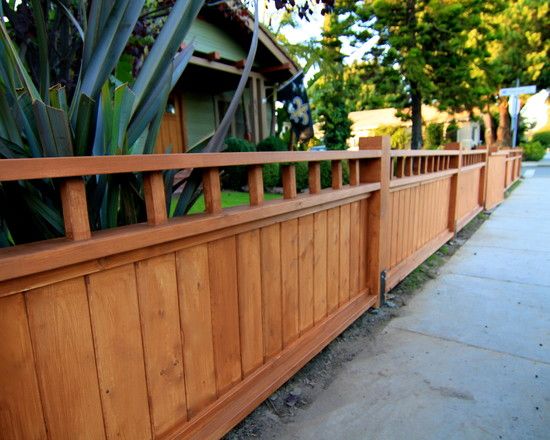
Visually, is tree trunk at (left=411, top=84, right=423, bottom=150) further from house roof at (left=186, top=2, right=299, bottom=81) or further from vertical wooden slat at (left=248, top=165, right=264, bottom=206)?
vertical wooden slat at (left=248, top=165, right=264, bottom=206)

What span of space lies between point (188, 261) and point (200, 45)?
8.23m

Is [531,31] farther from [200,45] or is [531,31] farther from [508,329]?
[508,329]

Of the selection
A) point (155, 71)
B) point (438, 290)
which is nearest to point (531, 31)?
point (438, 290)

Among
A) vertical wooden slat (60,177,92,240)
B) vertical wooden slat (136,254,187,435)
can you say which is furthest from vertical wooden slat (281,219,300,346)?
vertical wooden slat (60,177,92,240)

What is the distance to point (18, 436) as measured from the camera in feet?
3.28

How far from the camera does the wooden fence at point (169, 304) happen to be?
3.34 ft

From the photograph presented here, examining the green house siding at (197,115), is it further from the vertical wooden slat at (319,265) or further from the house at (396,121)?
the house at (396,121)

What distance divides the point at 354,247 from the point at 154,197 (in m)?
1.73

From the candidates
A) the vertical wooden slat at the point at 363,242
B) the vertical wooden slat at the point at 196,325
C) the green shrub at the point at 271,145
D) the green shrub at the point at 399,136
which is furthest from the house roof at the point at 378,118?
the vertical wooden slat at the point at 196,325

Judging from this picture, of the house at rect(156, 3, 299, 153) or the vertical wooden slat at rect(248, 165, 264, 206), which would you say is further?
the house at rect(156, 3, 299, 153)

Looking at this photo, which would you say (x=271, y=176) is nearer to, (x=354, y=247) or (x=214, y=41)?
(x=214, y=41)

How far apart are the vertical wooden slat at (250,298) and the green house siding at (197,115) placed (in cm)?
803

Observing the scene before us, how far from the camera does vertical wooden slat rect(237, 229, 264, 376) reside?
5.51 feet

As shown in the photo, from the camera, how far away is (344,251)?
2551 mm
